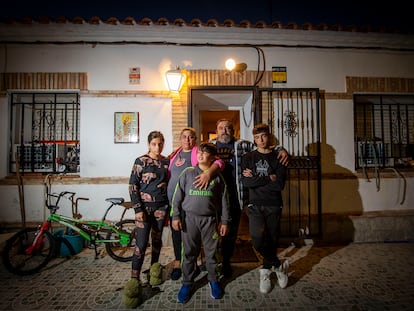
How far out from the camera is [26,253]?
11.1 feet

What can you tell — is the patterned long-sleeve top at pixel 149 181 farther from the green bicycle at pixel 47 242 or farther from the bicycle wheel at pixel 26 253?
the bicycle wheel at pixel 26 253

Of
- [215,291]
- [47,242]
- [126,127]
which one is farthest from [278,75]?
[47,242]

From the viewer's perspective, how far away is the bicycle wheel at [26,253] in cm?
328

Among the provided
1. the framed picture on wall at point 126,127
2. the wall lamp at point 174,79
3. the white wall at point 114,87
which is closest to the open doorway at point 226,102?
the wall lamp at point 174,79

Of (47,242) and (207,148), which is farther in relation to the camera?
(47,242)

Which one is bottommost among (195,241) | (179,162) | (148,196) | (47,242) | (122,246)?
(122,246)

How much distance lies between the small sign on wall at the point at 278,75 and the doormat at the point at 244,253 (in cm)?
342

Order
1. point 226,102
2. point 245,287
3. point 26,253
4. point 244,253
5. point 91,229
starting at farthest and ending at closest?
1. point 226,102
2. point 244,253
3. point 91,229
4. point 26,253
5. point 245,287

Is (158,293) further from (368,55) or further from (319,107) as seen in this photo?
(368,55)

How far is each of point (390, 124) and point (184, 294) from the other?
19.2 feet

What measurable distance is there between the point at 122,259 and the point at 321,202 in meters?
4.06

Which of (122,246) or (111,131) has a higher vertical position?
(111,131)

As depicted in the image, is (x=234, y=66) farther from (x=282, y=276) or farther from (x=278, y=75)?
(x=282, y=276)

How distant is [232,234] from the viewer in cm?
306
